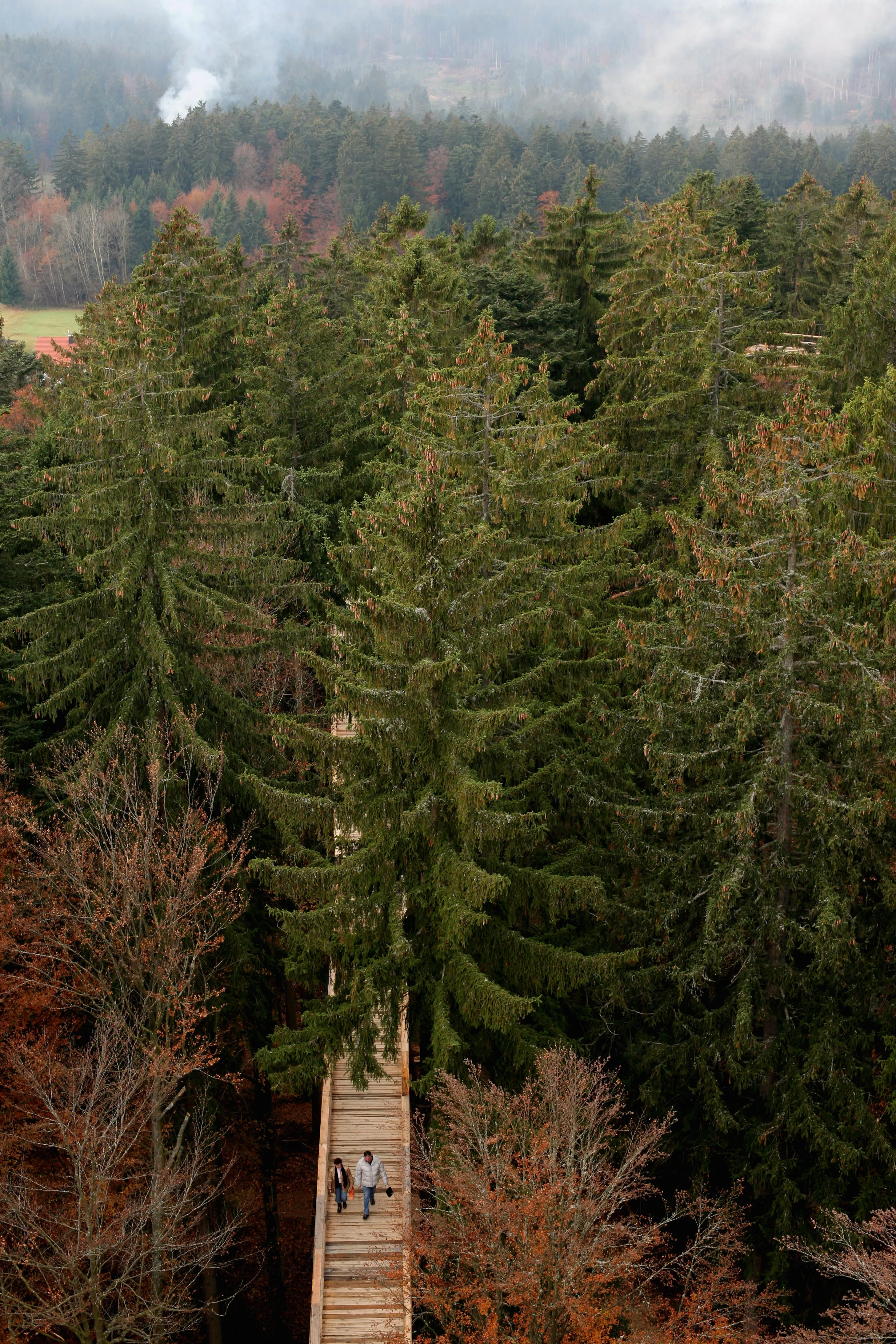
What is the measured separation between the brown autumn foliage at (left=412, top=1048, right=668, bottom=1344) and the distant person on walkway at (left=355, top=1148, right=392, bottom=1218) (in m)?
0.81

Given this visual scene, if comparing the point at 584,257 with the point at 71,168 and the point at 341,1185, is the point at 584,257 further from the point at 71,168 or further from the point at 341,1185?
the point at 71,168

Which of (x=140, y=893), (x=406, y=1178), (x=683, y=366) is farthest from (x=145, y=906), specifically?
(x=683, y=366)

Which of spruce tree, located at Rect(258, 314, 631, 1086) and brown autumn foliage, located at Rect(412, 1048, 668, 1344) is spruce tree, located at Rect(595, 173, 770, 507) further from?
brown autumn foliage, located at Rect(412, 1048, 668, 1344)

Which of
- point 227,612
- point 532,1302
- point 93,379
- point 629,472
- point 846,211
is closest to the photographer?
point 532,1302

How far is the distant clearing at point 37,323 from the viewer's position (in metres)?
93.7

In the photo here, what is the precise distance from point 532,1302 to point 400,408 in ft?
78.5

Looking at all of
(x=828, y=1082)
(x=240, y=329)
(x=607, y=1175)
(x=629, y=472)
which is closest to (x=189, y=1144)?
(x=607, y=1175)

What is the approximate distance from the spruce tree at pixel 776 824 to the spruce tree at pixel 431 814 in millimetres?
2129

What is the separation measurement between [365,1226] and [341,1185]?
84 cm

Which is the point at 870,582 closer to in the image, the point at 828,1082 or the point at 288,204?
Result: the point at 828,1082

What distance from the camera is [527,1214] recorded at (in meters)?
15.1

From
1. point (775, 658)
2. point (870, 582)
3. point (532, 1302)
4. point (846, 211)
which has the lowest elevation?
point (532, 1302)

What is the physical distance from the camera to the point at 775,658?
18.3 metres

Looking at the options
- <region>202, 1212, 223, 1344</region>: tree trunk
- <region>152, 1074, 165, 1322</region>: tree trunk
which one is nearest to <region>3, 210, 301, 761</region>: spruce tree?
<region>152, 1074, 165, 1322</region>: tree trunk
